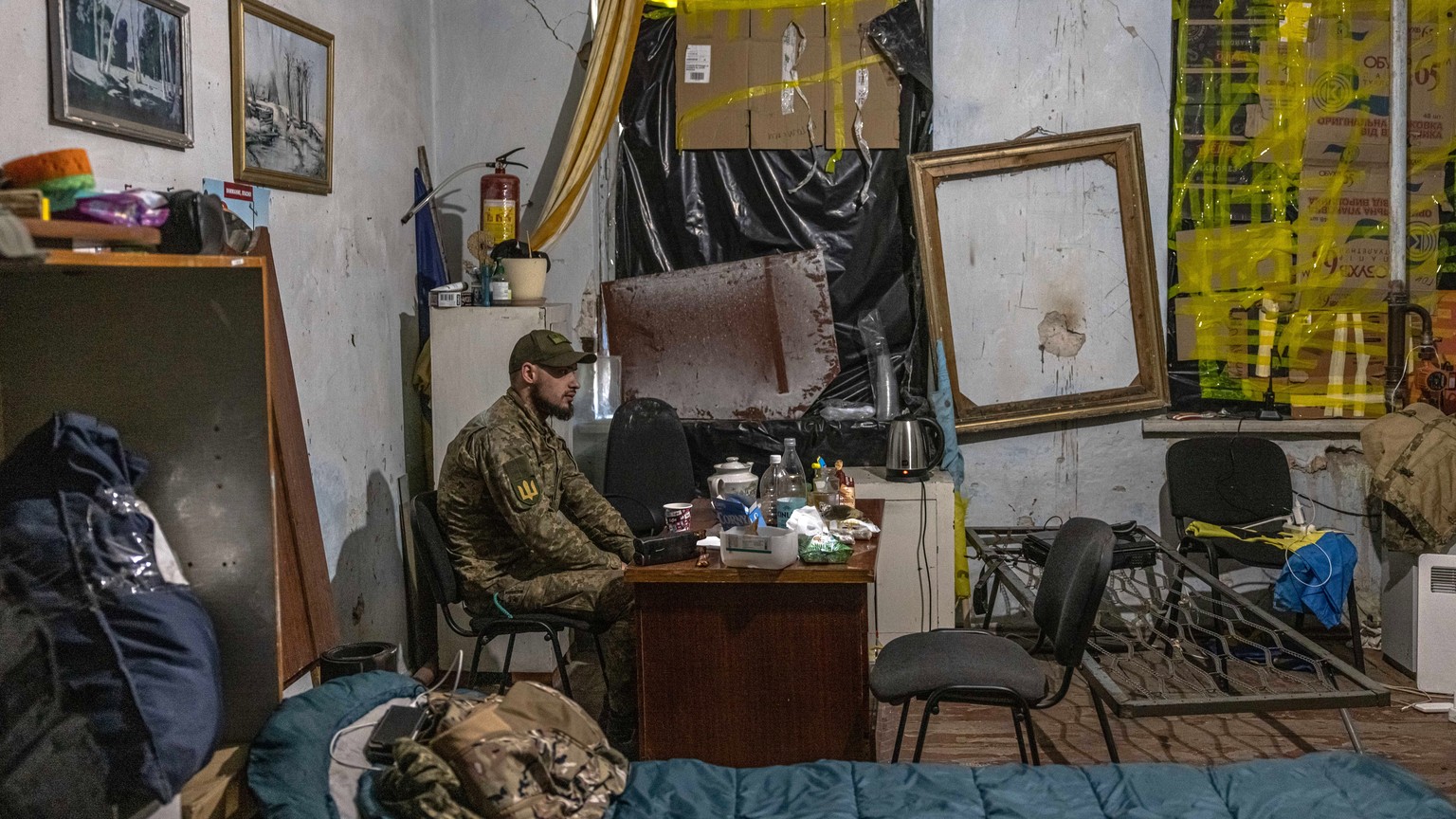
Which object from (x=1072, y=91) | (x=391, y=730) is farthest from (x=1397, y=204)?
(x=391, y=730)

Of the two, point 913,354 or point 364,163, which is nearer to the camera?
point 364,163

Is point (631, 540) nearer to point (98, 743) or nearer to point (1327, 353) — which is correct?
point (98, 743)

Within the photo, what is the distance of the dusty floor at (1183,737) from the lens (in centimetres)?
361

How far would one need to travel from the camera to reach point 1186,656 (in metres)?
4.36

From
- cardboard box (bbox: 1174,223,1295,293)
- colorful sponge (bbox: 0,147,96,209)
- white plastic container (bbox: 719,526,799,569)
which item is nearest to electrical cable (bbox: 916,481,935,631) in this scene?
white plastic container (bbox: 719,526,799,569)

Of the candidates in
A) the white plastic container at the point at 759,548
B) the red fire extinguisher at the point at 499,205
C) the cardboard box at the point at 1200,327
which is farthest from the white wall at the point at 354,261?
the cardboard box at the point at 1200,327

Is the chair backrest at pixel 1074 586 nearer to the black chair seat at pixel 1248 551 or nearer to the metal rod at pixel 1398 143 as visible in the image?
the black chair seat at pixel 1248 551

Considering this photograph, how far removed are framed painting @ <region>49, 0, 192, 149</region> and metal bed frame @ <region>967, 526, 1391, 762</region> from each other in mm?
2732

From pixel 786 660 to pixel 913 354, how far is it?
214cm

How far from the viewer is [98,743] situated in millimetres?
1892

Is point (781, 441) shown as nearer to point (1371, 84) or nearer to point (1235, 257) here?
point (1235, 257)

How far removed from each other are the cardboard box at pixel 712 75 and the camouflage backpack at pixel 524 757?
3.10 m

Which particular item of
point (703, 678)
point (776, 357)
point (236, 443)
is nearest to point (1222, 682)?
point (703, 678)

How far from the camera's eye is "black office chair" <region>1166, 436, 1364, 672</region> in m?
4.64
